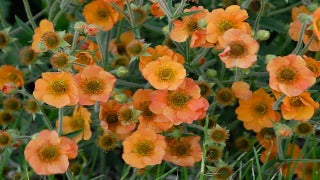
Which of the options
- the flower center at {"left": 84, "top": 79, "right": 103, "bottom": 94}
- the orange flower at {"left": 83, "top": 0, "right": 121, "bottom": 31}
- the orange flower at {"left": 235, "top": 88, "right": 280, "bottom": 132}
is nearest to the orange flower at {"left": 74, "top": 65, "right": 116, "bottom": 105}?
the flower center at {"left": 84, "top": 79, "right": 103, "bottom": 94}

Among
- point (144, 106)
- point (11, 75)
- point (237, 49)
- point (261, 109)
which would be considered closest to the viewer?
point (237, 49)

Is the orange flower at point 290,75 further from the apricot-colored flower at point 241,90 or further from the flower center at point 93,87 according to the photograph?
the flower center at point 93,87

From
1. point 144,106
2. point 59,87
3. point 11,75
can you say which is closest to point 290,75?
point 144,106

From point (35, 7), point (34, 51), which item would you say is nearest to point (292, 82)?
point (34, 51)

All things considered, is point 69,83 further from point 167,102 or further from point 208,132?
point 208,132

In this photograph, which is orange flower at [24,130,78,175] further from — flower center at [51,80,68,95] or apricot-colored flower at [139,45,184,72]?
apricot-colored flower at [139,45,184,72]

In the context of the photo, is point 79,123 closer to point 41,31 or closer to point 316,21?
point 41,31
